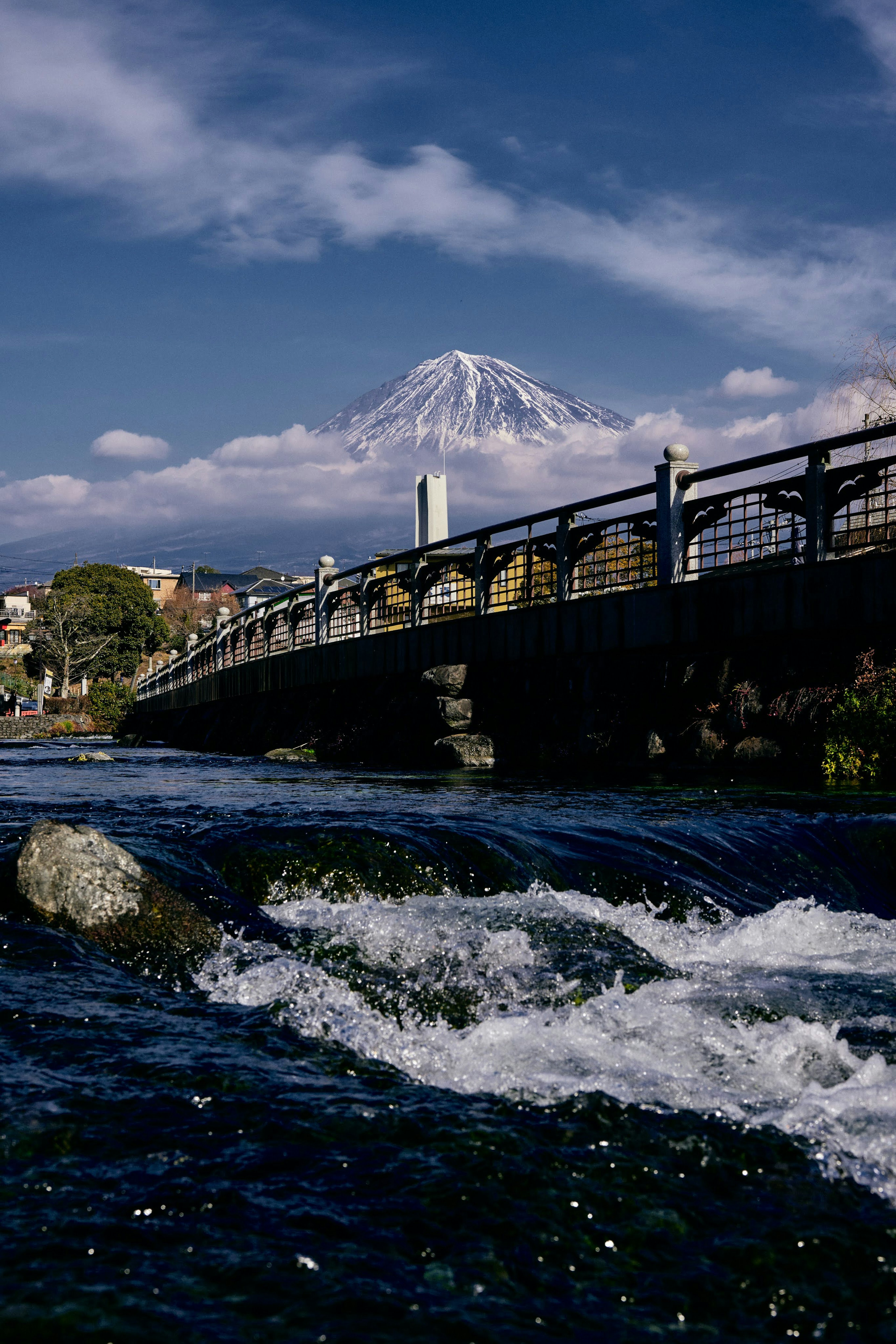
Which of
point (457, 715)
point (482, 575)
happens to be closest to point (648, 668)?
point (457, 715)

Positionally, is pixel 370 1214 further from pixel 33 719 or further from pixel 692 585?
pixel 33 719

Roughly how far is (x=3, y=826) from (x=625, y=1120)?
503cm

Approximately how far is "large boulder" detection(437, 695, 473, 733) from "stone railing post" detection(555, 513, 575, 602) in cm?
234

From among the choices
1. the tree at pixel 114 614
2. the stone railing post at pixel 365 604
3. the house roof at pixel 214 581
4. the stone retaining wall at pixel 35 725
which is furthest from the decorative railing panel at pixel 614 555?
the house roof at pixel 214 581

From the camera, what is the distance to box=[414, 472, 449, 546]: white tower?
2459 cm

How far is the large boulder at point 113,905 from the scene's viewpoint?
454 centimetres

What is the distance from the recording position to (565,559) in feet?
45.5

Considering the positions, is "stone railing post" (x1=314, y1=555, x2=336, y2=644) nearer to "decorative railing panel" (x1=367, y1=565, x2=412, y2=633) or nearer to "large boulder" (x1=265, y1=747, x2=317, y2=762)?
"decorative railing panel" (x1=367, y1=565, x2=412, y2=633)

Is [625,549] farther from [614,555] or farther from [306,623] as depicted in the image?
[306,623]

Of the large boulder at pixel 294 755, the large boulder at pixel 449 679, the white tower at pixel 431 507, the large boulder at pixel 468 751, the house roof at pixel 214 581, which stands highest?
the house roof at pixel 214 581

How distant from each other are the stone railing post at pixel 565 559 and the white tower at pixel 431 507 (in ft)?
35.9

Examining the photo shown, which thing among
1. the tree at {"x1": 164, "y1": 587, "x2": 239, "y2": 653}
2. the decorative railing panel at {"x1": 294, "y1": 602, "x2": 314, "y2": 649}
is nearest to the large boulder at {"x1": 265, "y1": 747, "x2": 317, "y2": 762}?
the decorative railing panel at {"x1": 294, "y1": 602, "x2": 314, "y2": 649}

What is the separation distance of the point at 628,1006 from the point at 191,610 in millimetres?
107311

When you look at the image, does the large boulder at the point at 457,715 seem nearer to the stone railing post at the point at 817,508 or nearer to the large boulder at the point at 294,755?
the large boulder at the point at 294,755
